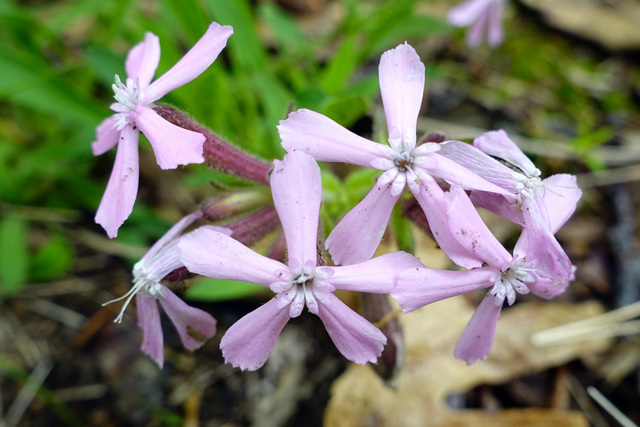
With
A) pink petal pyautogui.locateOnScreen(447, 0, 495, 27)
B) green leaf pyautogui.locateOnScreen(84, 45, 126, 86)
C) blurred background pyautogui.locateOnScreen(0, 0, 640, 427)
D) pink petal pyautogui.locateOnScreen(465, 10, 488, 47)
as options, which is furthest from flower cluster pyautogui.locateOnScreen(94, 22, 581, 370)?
pink petal pyautogui.locateOnScreen(465, 10, 488, 47)

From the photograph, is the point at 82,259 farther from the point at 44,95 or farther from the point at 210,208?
the point at 210,208

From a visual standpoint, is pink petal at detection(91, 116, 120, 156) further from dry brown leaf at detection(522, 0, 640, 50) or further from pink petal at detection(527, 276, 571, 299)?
dry brown leaf at detection(522, 0, 640, 50)

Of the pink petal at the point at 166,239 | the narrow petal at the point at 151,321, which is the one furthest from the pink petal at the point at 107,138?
the narrow petal at the point at 151,321

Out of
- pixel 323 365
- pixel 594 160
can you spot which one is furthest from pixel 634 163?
pixel 323 365

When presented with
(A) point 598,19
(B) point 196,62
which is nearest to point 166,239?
(B) point 196,62

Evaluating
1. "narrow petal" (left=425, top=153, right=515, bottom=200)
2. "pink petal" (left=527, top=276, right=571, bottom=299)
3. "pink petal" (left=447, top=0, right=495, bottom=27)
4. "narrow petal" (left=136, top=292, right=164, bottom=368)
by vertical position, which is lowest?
"narrow petal" (left=136, top=292, right=164, bottom=368)

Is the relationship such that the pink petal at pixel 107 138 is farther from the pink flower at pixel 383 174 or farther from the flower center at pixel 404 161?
the flower center at pixel 404 161

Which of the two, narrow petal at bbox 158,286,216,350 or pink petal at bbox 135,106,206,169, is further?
narrow petal at bbox 158,286,216,350
